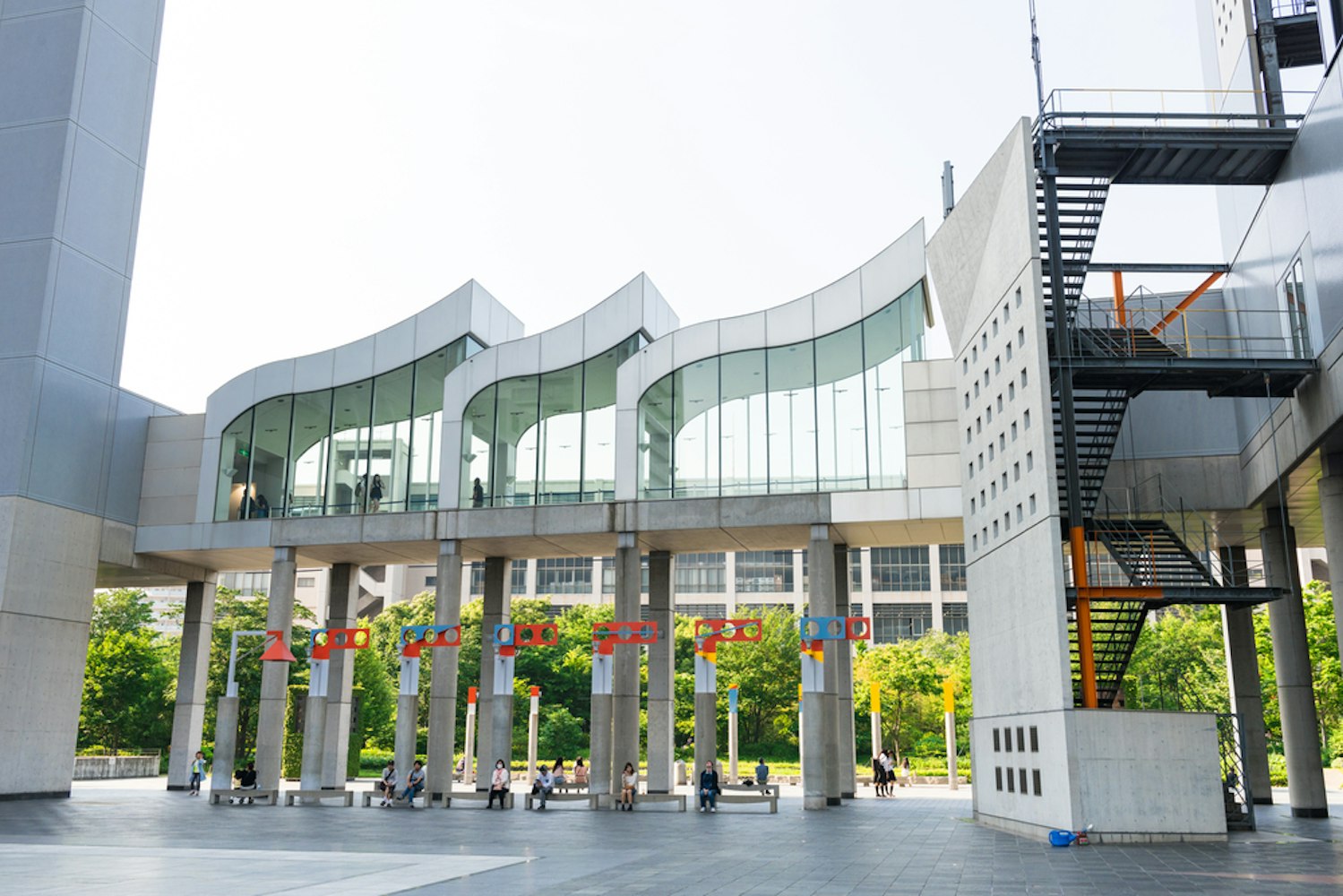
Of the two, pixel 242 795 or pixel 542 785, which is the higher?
pixel 542 785

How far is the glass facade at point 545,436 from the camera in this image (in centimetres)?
3700

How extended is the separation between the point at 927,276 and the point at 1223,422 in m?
9.54

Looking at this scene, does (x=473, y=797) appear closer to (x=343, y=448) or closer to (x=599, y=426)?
(x=599, y=426)

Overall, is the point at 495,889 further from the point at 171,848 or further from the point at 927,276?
the point at 927,276

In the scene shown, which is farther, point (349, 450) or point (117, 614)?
point (117, 614)

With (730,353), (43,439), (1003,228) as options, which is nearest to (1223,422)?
(1003,228)

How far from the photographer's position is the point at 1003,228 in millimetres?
26469

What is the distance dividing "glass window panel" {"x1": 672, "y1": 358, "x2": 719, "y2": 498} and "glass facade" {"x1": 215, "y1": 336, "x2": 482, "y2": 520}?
8.56m

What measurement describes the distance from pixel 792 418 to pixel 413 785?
16.0m

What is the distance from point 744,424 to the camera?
35.3m

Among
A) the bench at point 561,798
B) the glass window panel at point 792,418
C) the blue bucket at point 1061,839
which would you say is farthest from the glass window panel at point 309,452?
the blue bucket at point 1061,839

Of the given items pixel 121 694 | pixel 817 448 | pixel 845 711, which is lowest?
pixel 845 711

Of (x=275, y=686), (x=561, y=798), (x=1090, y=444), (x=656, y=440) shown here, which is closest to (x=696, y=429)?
(x=656, y=440)

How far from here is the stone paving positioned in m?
15.0
